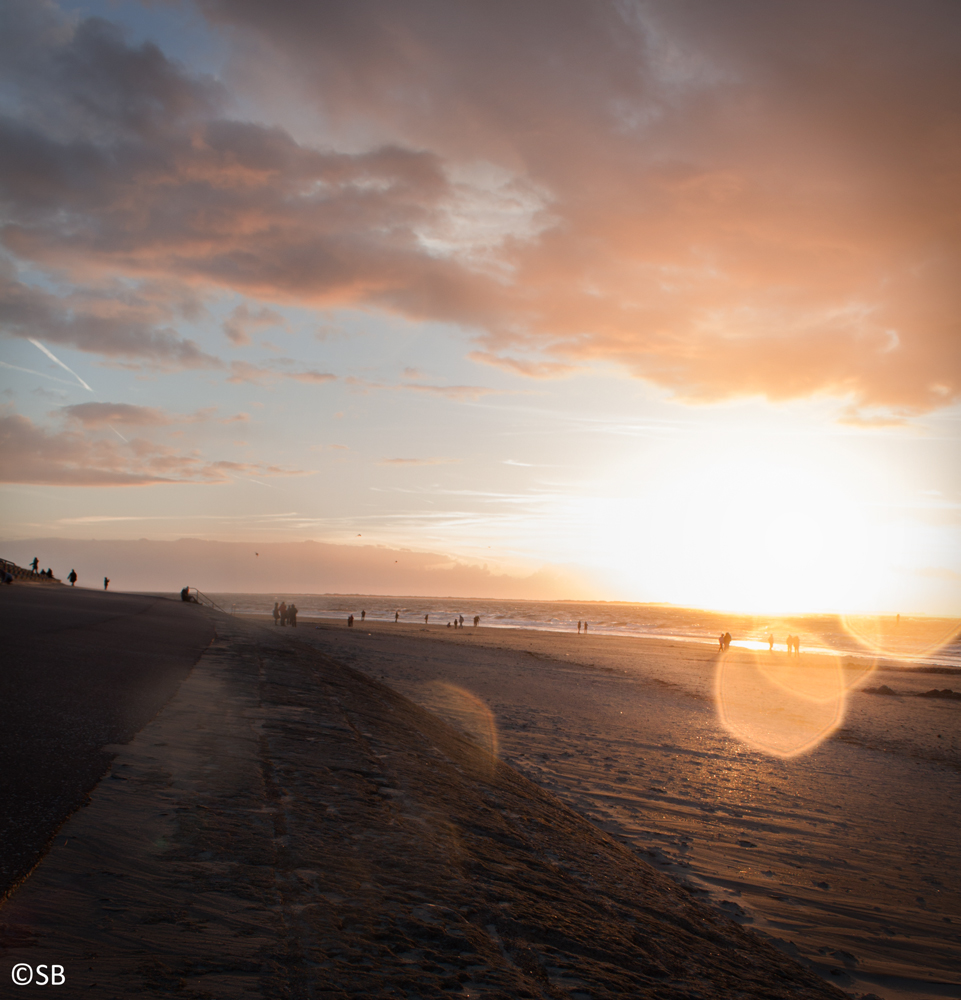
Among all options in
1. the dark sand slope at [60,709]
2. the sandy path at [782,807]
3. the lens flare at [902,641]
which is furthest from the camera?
the lens flare at [902,641]

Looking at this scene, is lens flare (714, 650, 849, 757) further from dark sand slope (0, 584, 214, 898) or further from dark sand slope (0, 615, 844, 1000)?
dark sand slope (0, 584, 214, 898)

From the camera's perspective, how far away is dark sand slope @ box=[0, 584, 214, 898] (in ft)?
14.2

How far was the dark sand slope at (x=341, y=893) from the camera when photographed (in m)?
3.20

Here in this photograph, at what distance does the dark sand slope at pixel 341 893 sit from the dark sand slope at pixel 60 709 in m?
0.21

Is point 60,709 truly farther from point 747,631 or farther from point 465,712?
point 747,631

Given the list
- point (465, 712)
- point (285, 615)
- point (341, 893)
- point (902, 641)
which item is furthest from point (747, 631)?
point (341, 893)

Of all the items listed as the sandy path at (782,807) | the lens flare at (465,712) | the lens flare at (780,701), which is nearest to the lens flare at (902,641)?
the lens flare at (780,701)

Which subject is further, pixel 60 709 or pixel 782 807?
pixel 782 807

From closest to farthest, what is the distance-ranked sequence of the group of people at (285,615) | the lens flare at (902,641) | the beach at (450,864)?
the beach at (450,864) < the group of people at (285,615) < the lens flare at (902,641)

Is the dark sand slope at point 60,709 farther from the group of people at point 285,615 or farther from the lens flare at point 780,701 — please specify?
the group of people at point 285,615

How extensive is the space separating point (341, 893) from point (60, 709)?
199 inches

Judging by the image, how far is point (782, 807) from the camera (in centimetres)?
1016

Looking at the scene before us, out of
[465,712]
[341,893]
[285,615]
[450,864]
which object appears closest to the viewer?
[341,893]

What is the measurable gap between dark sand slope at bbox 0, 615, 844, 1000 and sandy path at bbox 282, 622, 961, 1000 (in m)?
1.17
